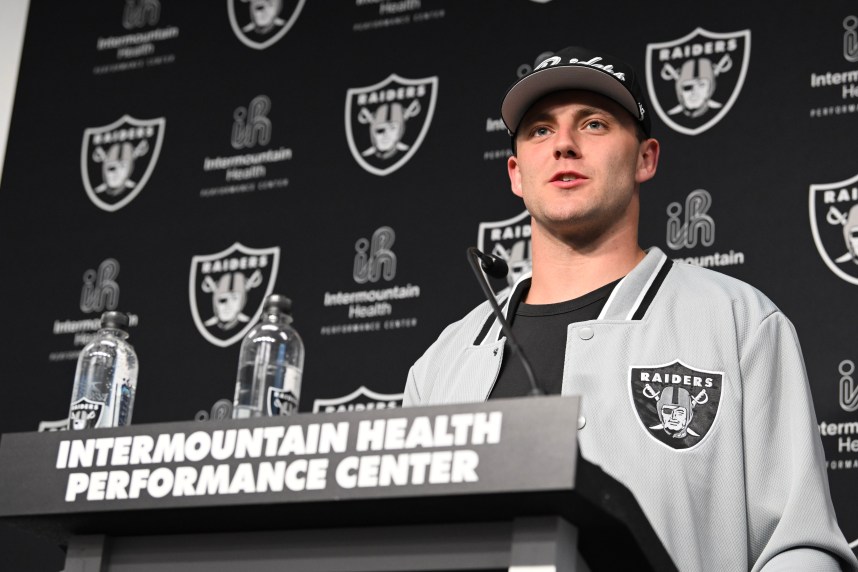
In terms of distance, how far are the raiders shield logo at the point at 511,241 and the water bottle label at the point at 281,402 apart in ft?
4.99

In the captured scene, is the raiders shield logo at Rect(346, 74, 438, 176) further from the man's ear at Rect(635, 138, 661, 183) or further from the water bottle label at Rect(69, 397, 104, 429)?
the water bottle label at Rect(69, 397, 104, 429)

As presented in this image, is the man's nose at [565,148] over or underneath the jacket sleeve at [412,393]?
over

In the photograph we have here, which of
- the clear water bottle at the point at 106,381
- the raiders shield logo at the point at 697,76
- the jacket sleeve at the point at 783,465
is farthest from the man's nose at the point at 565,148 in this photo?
the raiders shield logo at the point at 697,76

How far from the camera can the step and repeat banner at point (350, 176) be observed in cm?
288

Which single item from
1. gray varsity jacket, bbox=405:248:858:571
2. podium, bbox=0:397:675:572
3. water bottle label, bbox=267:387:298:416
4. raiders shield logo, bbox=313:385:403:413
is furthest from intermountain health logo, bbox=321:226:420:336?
podium, bbox=0:397:675:572

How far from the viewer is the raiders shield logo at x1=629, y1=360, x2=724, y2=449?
1.89 meters

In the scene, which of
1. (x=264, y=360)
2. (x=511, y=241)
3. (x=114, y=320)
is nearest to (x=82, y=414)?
(x=114, y=320)

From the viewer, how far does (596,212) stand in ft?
7.21

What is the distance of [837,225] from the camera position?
110 inches

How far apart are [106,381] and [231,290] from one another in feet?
3.23

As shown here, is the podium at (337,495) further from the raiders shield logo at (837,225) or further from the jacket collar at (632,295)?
the raiders shield logo at (837,225)

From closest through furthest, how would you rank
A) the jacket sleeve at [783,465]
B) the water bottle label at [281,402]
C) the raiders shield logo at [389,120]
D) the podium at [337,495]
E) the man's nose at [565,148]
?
the podium at [337,495] < the water bottle label at [281,402] < the jacket sleeve at [783,465] < the man's nose at [565,148] < the raiders shield logo at [389,120]

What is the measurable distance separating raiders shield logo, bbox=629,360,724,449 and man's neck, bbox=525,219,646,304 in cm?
28

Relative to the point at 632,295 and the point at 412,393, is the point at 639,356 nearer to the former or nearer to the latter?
the point at 632,295
